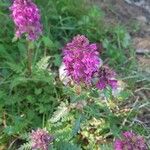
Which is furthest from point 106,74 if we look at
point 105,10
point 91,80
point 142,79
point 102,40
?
point 105,10

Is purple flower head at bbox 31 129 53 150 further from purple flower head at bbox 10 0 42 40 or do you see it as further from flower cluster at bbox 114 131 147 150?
purple flower head at bbox 10 0 42 40

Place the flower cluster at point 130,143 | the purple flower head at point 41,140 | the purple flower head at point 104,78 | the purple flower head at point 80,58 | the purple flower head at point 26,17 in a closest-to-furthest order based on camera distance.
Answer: the flower cluster at point 130,143
the purple flower head at point 41,140
the purple flower head at point 80,58
the purple flower head at point 104,78
the purple flower head at point 26,17

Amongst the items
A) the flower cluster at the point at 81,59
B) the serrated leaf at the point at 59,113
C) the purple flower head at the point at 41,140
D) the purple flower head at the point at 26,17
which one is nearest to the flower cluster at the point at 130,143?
the purple flower head at the point at 41,140

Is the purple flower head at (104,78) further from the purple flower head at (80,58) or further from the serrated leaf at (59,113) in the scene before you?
the serrated leaf at (59,113)

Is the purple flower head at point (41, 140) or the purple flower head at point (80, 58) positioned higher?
the purple flower head at point (80, 58)

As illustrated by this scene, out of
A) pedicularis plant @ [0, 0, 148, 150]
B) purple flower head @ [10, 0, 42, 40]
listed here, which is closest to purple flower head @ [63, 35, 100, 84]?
pedicularis plant @ [0, 0, 148, 150]

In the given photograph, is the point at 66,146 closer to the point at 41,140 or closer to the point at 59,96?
the point at 41,140
